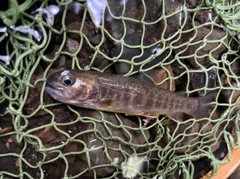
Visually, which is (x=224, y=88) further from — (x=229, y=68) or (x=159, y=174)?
(x=159, y=174)

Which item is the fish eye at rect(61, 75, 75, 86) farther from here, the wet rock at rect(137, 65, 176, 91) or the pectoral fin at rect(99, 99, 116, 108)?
the wet rock at rect(137, 65, 176, 91)

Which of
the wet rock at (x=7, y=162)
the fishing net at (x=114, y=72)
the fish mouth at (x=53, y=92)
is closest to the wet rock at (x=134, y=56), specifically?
the fishing net at (x=114, y=72)

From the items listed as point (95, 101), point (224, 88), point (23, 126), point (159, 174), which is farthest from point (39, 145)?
point (224, 88)

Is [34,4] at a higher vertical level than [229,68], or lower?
higher

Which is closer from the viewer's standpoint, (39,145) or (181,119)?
(39,145)

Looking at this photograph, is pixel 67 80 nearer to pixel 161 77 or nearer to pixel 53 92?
pixel 53 92

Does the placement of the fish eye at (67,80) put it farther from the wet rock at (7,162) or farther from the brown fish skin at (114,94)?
the wet rock at (7,162)

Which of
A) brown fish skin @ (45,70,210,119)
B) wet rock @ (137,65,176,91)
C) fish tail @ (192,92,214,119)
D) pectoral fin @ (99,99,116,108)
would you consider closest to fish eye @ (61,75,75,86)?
brown fish skin @ (45,70,210,119)
